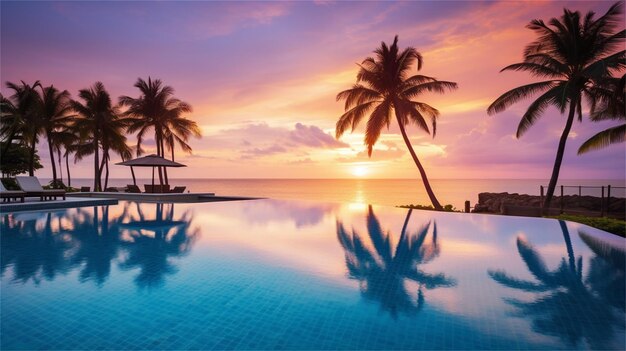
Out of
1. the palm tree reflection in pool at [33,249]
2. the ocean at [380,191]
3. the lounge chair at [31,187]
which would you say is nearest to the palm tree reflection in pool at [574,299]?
the palm tree reflection in pool at [33,249]

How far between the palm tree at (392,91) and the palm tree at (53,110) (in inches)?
829

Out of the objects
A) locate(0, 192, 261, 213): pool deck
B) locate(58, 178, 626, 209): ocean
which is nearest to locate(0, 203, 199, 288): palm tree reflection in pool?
Answer: locate(0, 192, 261, 213): pool deck

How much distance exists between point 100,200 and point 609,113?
23.1m

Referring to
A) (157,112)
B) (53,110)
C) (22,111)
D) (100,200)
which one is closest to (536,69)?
(100,200)

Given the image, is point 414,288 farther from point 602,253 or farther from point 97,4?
point 97,4

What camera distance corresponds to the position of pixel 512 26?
14.5 metres

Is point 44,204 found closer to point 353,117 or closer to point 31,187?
point 31,187

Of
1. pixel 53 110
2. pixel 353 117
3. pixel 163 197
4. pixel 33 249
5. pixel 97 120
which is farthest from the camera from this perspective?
pixel 53 110

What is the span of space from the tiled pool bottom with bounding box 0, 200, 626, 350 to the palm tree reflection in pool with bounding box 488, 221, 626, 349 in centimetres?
2

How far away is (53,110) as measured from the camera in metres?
24.2

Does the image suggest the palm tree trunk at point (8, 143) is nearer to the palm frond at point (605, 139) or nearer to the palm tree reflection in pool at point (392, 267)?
the palm tree reflection in pool at point (392, 267)

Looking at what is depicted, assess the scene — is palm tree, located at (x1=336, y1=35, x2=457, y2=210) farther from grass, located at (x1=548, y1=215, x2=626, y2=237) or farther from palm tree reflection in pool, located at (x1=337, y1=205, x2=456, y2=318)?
palm tree reflection in pool, located at (x1=337, y1=205, x2=456, y2=318)

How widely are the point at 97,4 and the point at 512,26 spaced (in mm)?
18482

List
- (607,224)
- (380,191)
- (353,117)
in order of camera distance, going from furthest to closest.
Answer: (380,191)
(353,117)
(607,224)
